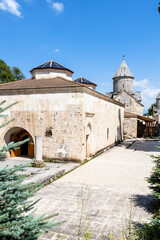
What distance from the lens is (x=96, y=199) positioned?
6801 mm

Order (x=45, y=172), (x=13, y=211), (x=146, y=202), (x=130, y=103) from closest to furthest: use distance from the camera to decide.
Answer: (x=13, y=211) < (x=146, y=202) < (x=45, y=172) < (x=130, y=103)

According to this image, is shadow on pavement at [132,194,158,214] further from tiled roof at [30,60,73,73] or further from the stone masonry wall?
tiled roof at [30,60,73,73]

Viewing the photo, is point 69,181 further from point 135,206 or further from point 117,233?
point 117,233

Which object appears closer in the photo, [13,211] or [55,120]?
[13,211]

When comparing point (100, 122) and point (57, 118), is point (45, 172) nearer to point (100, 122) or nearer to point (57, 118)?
point (57, 118)

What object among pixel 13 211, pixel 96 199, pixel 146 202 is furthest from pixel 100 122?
pixel 13 211

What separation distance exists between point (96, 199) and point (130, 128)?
73.7ft

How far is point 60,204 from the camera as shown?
6.36 m

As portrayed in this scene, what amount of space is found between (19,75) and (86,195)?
39008 mm

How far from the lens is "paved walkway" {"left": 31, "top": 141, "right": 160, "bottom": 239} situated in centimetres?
515

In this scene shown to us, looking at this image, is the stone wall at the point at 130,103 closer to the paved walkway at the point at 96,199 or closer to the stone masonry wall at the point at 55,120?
the stone masonry wall at the point at 55,120

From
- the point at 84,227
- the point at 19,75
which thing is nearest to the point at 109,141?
the point at 84,227

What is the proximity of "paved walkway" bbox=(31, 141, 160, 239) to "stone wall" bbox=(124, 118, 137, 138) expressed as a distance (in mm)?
17241

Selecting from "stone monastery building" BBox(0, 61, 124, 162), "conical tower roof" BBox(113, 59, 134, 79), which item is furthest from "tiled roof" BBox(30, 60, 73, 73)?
"conical tower roof" BBox(113, 59, 134, 79)
